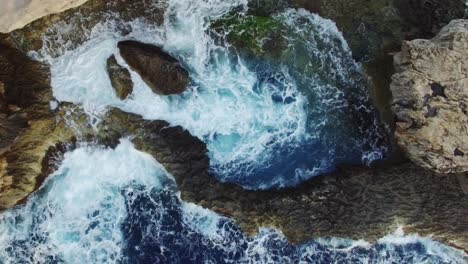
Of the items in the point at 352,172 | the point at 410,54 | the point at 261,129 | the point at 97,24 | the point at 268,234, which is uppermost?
the point at 97,24

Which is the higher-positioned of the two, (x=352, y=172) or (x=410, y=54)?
(x=410, y=54)

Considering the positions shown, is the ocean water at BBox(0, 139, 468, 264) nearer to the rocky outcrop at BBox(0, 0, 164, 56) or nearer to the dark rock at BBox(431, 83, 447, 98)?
the rocky outcrop at BBox(0, 0, 164, 56)

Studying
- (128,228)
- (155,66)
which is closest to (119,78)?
(155,66)

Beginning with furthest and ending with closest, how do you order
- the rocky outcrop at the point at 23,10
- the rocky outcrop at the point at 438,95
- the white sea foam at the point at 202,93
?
1. the white sea foam at the point at 202,93
2. the rocky outcrop at the point at 438,95
3. the rocky outcrop at the point at 23,10

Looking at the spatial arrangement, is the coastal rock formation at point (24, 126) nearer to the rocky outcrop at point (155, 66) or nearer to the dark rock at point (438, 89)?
the rocky outcrop at point (155, 66)

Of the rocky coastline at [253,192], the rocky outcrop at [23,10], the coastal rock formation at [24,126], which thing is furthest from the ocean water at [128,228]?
the rocky outcrop at [23,10]

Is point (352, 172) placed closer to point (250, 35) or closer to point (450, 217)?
point (450, 217)

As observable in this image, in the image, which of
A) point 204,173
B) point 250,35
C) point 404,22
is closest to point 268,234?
point 204,173
